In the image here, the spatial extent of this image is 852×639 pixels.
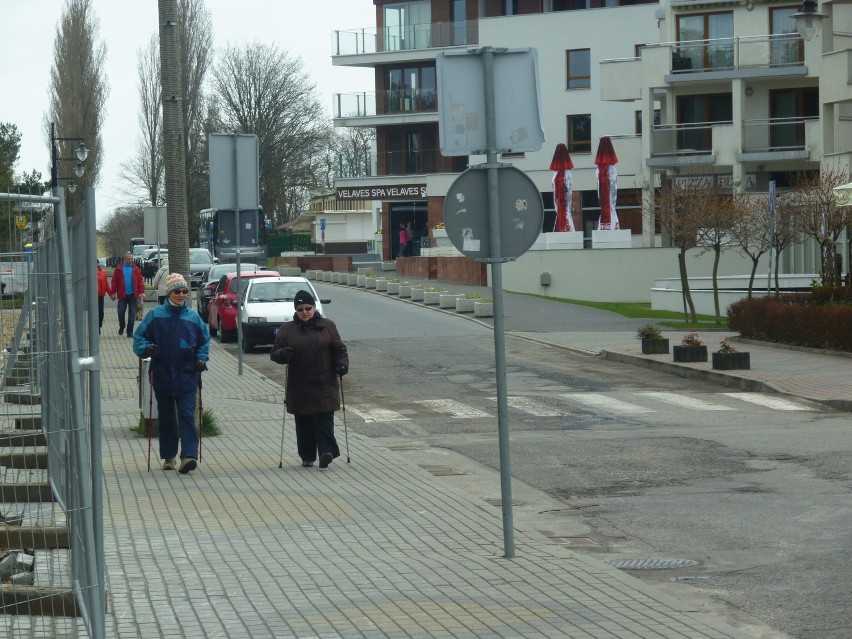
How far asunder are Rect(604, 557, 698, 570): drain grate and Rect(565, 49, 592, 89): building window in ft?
184

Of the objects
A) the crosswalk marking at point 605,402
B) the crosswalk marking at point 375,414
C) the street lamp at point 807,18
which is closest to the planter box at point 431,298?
the street lamp at point 807,18

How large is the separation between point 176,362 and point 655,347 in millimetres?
14525

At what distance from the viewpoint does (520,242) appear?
8406 mm

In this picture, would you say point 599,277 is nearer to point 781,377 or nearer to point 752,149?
point 752,149

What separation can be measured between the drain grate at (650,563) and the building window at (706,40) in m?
42.1

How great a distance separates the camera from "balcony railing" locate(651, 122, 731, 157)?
48.6m

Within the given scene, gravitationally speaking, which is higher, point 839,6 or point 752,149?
point 839,6

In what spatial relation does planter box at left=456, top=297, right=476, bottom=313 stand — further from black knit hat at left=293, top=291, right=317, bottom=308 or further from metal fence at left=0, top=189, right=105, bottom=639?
metal fence at left=0, top=189, right=105, bottom=639

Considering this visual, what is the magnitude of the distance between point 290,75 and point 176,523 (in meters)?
73.1

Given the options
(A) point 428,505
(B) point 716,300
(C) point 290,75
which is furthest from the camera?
(C) point 290,75

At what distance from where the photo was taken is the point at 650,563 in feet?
28.3

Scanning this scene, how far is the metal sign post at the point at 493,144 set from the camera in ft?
27.3

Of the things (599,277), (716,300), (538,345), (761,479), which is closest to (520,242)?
(761,479)

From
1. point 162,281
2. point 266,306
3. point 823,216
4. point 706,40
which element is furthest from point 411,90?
point 162,281
